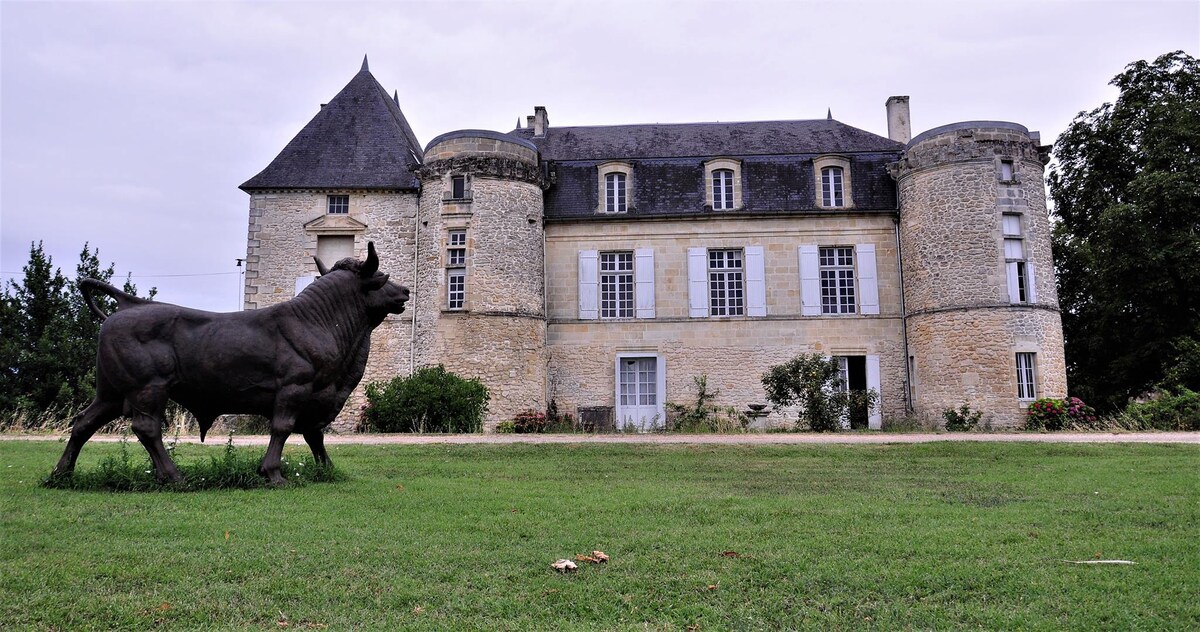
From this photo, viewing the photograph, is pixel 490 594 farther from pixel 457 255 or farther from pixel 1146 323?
pixel 1146 323

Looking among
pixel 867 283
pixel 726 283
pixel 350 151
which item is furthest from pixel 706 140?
pixel 350 151

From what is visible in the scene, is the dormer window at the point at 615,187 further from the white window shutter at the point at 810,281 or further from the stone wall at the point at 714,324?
the white window shutter at the point at 810,281

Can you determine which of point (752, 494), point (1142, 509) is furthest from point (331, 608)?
point (1142, 509)

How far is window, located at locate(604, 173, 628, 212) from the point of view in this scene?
22375 millimetres

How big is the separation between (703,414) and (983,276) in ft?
25.7

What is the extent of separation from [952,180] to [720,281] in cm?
651

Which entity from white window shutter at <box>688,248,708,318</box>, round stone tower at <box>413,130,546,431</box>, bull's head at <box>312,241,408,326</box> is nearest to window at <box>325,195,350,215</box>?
round stone tower at <box>413,130,546,431</box>

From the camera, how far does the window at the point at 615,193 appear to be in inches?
881

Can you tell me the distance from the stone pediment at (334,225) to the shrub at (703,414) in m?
9.87

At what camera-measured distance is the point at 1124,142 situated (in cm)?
2366

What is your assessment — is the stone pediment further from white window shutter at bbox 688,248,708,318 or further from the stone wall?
white window shutter at bbox 688,248,708,318

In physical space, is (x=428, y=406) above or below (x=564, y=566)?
above

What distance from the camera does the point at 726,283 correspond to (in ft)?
72.2

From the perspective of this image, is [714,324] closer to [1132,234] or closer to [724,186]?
[724,186]
